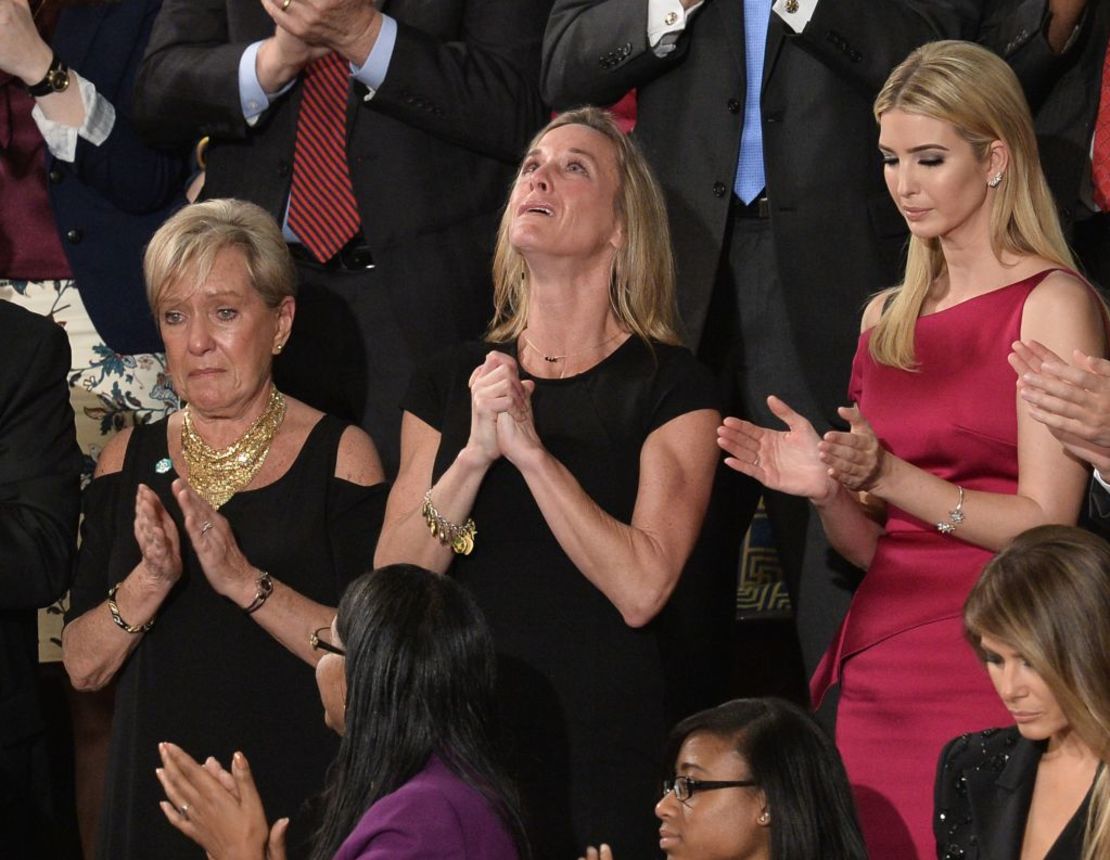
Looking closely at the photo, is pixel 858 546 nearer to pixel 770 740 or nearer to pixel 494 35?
pixel 770 740

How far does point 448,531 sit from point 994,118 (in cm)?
129

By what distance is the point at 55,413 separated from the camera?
13.1 ft

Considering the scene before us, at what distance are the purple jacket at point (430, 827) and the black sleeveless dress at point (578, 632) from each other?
0.55 metres

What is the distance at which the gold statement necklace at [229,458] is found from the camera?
398 centimetres

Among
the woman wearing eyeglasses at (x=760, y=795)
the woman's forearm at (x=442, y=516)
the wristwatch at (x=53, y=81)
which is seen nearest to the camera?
the woman wearing eyeglasses at (x=760, y=795)

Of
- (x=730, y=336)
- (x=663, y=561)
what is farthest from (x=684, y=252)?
(x=663, y=561)

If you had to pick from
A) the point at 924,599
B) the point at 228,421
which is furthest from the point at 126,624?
the point at 924,599

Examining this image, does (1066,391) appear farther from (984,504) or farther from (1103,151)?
(1103,151)

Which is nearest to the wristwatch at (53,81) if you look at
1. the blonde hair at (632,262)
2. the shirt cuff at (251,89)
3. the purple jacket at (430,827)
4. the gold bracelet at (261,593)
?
the shirt cuff at (251,89)

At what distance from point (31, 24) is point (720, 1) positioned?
1657 millimetres

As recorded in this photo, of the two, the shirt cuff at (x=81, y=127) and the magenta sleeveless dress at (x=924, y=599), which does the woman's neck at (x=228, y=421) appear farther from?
the magenta sleeveless dress at (x=924, y=599)

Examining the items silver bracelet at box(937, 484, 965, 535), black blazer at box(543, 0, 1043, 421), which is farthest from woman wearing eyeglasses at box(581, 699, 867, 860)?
black blazer at box(543, 0, 1043, 421)

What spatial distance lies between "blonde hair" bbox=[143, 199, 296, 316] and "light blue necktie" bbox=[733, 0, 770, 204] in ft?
3.28

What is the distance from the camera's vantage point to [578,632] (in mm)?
3605
